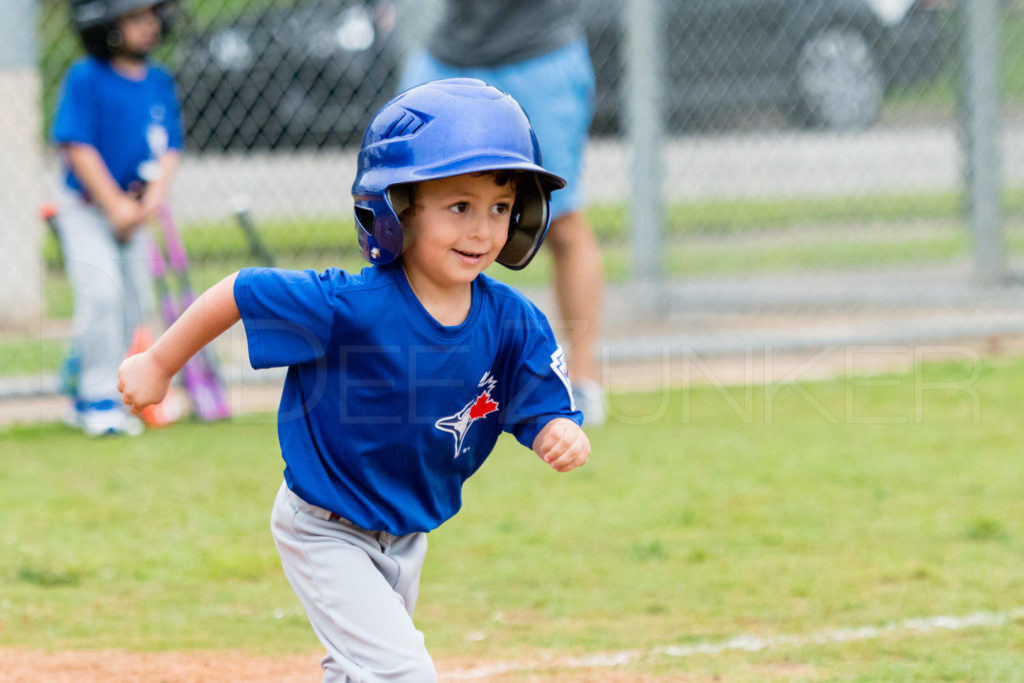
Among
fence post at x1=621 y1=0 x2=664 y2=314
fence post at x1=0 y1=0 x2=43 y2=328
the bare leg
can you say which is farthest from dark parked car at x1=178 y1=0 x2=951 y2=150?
the bare leg

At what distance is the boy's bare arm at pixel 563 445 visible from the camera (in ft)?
8.27

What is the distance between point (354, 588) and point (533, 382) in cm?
50

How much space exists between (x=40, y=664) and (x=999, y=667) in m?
2.04

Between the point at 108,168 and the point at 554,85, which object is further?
the point at 108,168

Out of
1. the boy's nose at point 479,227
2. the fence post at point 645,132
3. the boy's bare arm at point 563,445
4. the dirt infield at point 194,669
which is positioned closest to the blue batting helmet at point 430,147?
the boy's nose at point 479,227

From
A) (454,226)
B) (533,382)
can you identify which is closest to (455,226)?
(454,226)

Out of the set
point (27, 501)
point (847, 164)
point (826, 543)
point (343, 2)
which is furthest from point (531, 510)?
point (847, 164)

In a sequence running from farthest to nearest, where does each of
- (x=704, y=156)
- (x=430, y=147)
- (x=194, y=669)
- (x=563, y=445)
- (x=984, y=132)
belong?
(x=704, y=156) → (x=984, y=132) → (x=194, y=669) → (x=563, y=445) → (x=430, y=147)

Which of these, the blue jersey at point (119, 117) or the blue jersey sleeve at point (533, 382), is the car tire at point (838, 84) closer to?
the blue jersey at point (119, 117)

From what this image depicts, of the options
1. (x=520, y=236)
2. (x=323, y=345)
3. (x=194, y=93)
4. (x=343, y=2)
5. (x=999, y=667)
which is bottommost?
(x=999, y=667)

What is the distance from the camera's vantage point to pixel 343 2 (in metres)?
7.10

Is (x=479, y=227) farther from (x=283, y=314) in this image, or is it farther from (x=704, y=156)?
(x=704, y=156)

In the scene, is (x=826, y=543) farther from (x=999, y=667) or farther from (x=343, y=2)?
(x=343, y=2)

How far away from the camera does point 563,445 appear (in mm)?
2527
